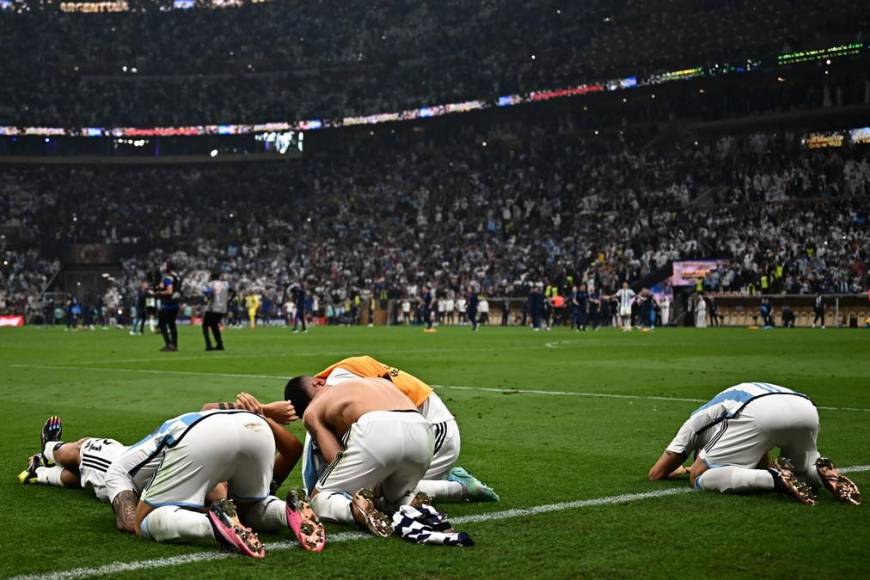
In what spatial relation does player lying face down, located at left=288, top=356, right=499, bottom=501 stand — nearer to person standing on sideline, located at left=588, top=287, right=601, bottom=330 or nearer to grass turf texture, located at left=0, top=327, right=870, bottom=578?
grass turf texture, located at left=0, top=327, right=870, bottom=578

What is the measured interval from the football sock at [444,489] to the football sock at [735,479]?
5.40ft

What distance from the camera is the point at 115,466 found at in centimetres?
660

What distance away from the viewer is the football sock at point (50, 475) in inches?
311

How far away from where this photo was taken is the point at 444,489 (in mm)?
7289

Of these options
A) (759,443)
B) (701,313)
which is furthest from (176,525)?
(701,313)

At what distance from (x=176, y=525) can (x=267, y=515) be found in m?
0.57

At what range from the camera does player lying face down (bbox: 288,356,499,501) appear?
22.9 feet

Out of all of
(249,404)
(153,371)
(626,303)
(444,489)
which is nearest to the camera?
(249,404)

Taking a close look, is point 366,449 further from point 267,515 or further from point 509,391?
point 509,391

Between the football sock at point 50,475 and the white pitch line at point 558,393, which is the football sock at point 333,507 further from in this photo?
the white pitch line at point 558,393

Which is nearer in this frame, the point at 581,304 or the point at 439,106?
the point at 581,304

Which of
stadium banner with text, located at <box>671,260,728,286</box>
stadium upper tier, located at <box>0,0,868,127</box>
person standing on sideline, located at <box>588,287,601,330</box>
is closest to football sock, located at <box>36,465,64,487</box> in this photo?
person standing on sideline, located at <box>588,287,601,330</box>

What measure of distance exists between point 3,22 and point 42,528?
88.9m

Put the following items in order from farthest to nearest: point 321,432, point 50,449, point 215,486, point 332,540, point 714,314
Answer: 1. point 714,314
2. point 50,449
3. point 321,432
4. point 215,486
5. point 332,540
